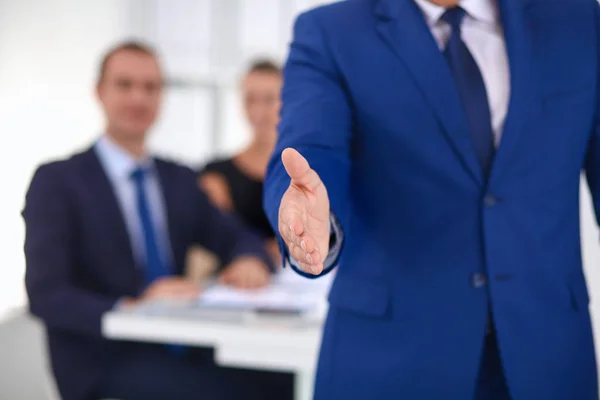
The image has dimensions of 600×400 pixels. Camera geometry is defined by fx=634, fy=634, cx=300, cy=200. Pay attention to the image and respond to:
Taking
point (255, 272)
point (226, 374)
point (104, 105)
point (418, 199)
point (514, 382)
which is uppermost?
point (104, 105)

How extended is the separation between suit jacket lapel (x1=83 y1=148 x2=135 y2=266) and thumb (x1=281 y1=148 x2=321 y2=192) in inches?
41.6

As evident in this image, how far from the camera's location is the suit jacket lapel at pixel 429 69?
2.68ft

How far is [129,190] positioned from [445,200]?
1177mm

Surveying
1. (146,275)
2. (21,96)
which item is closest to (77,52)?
(21,96)

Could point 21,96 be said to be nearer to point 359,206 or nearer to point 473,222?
point 359,206

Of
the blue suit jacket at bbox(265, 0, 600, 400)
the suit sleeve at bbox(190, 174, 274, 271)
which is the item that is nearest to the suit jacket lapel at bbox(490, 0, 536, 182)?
the blue suit jacket at bbox(265, 0, 600, 400)

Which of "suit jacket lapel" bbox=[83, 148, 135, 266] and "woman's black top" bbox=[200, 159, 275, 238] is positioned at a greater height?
"suit jacket lapel" bbox=[83, 148, 135, 266]

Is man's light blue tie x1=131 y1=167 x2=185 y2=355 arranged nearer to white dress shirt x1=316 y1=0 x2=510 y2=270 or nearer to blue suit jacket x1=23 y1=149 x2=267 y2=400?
blue suit jacket x1=23 y1=149 x2=267 y2=400

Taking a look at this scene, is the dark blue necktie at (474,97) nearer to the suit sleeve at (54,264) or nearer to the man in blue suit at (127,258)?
the suit sleeve at (54,264)

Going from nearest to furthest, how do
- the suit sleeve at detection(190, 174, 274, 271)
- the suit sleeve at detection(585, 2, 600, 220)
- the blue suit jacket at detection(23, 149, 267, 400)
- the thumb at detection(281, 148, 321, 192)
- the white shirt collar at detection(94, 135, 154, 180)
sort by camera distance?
the thumb at detection(281, 148, 321, 192) → the suit sleeve at detection(585, 2, 600, 220) → the blue suit jacket at detection(23, 149, 267, 400) → the white shirt collar at detection(94, 135, 154, 180) → the suit sleeve at detection(190, 174, 274, 271)

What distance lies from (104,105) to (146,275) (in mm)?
494

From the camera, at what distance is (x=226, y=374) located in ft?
6.07

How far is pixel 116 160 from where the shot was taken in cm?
178

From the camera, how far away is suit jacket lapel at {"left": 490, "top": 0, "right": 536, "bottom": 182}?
32.0 inches
